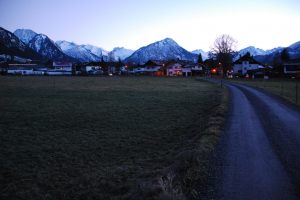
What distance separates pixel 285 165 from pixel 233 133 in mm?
5236

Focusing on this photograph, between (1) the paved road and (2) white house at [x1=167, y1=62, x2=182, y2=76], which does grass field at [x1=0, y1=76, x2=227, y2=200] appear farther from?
(2) white house at [x1=167, y1=62, x2=182, y2=76]

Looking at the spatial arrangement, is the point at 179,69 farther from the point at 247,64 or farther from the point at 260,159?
the point at 260,159

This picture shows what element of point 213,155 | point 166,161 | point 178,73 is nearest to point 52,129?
point 166,161

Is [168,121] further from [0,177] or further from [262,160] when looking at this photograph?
[0,177]

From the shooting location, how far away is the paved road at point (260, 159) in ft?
26.7

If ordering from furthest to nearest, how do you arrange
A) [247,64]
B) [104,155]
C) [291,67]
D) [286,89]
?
[247,64] → [291,67] → [286,89] → [104,155]

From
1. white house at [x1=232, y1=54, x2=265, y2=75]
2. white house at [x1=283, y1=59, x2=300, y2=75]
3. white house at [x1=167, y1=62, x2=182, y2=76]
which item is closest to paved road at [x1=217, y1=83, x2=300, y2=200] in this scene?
white house at [x1=283, y1=59, x2=300, y2=75]

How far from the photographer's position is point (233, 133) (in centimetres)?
1538

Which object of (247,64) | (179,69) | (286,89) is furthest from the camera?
(179,69)

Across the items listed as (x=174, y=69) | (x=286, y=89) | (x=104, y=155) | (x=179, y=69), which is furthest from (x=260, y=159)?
(x=174, y=69)

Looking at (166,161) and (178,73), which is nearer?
(166,161)

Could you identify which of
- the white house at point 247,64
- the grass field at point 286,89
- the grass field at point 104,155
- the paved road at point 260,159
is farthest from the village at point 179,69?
the grass field at point 104,155

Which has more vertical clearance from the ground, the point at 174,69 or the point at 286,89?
the point at 174,69

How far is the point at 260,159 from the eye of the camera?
10.9 meters
